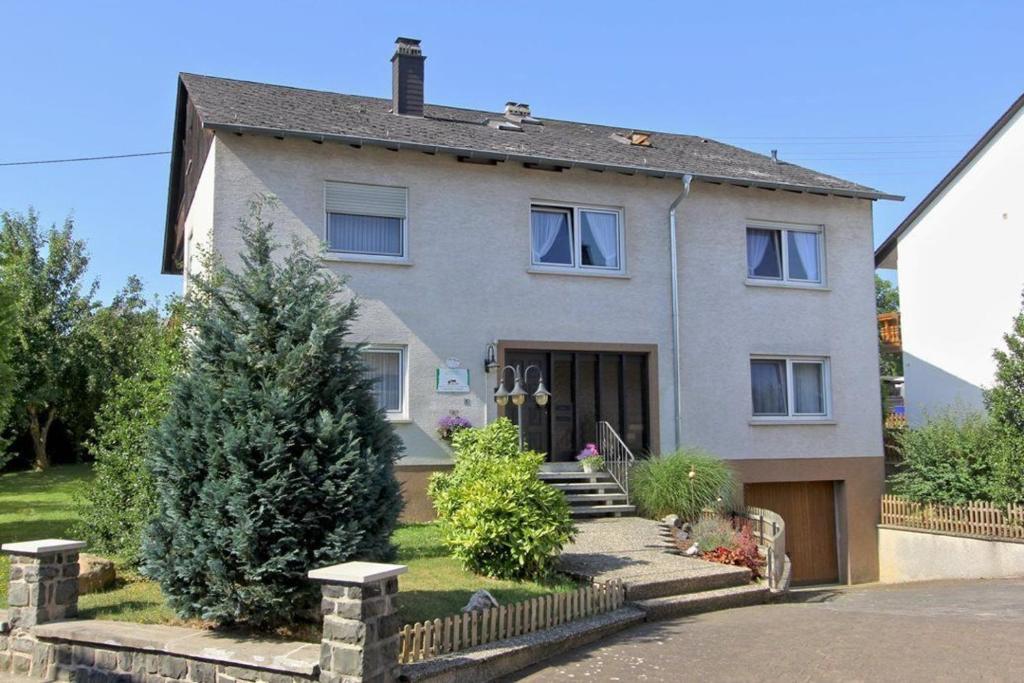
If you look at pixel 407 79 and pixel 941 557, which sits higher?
pixel 407 79

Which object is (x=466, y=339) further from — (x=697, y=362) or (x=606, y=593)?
(x=606, y=593)

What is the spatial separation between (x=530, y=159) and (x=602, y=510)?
6.05 meters

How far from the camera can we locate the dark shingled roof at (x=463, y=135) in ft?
47.2

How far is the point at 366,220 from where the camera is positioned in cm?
1482

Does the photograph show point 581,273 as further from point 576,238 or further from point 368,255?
point 368,255

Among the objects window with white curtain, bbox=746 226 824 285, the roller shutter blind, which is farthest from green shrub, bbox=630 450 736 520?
the roller shutter blind

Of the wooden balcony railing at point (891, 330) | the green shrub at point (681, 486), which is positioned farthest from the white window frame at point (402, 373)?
the wooden balcony railing at point (891, 330)

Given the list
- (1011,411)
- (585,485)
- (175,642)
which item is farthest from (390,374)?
(1011,411)

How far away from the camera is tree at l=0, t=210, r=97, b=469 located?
2477cm

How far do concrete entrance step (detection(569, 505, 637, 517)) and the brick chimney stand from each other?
8598 millimetres

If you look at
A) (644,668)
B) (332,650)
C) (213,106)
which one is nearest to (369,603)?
(332,650)

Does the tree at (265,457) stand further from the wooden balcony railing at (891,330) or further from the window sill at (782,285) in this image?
the wooden balcony railing at (891,330)

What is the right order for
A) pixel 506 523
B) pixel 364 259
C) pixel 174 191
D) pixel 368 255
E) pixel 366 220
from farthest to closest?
pixel 174 191, pixel 366 220, pixel 368 255, pixel 364 259, pixel 506 523

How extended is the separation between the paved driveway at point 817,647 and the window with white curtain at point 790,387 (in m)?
6.60
